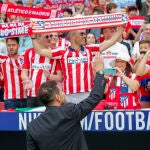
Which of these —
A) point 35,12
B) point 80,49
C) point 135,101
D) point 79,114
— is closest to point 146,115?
point 135,101

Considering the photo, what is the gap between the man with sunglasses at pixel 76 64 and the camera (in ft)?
22.3

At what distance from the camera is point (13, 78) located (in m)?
7.39

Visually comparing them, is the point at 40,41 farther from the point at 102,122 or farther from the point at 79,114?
the point at 79,114

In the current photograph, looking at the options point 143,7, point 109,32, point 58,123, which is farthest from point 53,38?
point 143,7

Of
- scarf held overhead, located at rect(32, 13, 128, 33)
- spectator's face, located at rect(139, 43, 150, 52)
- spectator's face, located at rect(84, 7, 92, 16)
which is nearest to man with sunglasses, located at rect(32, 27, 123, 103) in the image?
scarf held overhead, located at rect(32, 13, 128, 33)

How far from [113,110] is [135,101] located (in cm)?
29

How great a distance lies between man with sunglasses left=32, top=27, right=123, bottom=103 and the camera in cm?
679

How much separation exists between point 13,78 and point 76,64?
101 centimetres

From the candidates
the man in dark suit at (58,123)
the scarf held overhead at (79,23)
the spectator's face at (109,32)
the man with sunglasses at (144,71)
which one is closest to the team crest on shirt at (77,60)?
the scarf held overhead at (79,23)

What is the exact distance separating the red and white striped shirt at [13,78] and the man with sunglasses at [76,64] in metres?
0.63

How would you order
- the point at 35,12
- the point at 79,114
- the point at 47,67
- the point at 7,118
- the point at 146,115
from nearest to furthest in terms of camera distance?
the point at 79,114 < the point at 146,115 < the point at 7,118 < the point at 47,67 < the point at 35,12

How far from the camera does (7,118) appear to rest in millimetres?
6562

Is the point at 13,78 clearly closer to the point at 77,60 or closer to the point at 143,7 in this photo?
the point at 77,60

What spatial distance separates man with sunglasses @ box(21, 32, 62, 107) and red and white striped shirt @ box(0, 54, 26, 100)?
23cm
